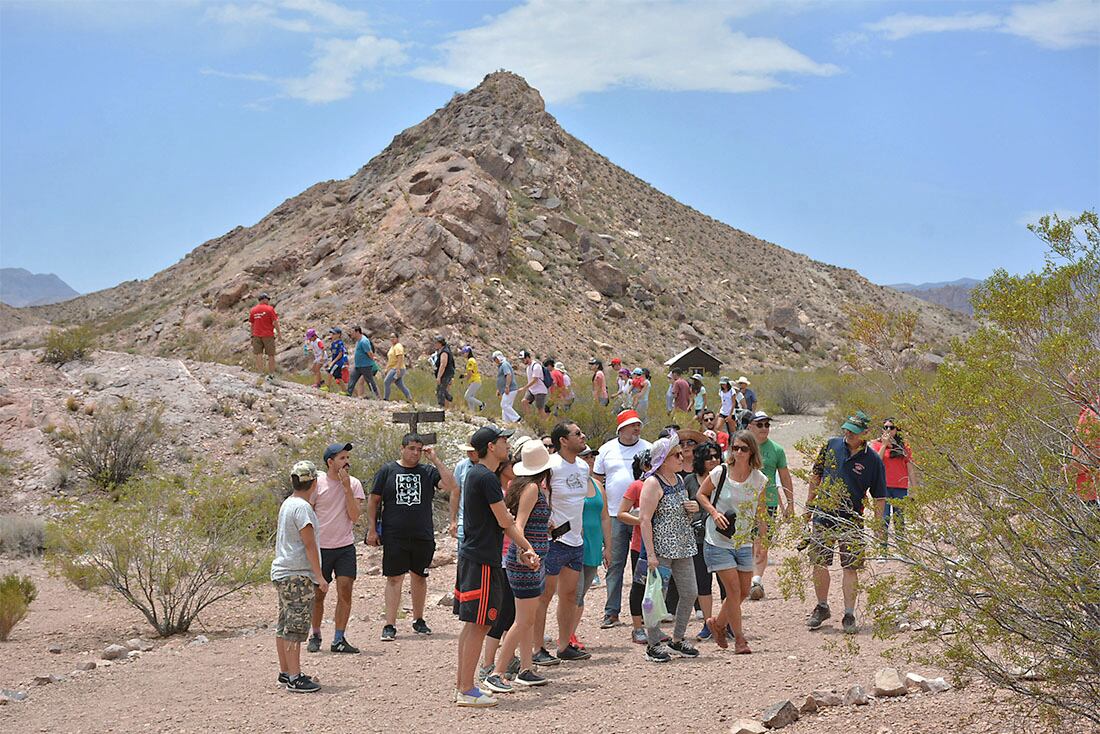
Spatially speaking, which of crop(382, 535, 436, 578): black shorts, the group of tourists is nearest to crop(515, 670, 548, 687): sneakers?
the group of tourists

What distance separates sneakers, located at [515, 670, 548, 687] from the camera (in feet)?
26.2

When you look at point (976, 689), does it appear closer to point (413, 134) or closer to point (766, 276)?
point (413, 134)

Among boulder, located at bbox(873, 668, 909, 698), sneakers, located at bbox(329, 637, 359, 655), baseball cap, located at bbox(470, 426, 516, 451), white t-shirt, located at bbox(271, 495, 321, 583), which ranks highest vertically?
baseball cap, located at bbox(470, 426, 516, 451)

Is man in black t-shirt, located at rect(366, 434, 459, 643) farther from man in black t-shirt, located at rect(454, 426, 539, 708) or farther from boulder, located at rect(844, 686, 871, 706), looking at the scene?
boulder, located at rect(844, 686, 871, 706)

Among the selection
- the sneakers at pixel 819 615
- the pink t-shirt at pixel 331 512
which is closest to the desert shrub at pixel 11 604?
the pink t-shirt at pixel 331 512

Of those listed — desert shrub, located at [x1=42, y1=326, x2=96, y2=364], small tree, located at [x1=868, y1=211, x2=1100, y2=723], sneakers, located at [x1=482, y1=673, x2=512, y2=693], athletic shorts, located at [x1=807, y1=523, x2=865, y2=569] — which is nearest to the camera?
small tree, located at [x1=868, y1=211, x2=1100, y2=723]

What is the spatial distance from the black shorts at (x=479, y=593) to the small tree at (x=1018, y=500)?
261cm

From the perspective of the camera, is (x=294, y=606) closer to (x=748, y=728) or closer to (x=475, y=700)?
(x=475, y=700)

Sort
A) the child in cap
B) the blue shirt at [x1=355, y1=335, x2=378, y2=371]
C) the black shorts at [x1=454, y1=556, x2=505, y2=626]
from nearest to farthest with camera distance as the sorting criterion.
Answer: the black shorts at [x1=454, y1=556, x2=505, y2=626] → the child in cap → the blue shirt at [x1=355, y1=335, x2=378, y2=371]

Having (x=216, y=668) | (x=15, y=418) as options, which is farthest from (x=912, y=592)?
(x=15, y=418)

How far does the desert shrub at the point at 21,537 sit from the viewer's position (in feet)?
48.2

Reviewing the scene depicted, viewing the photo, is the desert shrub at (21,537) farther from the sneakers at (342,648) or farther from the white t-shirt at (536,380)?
the white t-shirt at (536,380)

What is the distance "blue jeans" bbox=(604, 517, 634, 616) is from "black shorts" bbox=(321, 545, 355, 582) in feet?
7.46

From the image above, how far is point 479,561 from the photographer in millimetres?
7398
